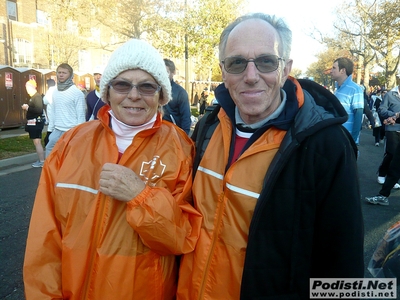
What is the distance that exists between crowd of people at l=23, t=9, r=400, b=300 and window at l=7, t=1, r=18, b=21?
104 feet

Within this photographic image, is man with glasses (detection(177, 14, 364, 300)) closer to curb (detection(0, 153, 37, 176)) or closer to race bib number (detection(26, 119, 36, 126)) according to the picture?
curb (detection(0, 153, 37, 176))

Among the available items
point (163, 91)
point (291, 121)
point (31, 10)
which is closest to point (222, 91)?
point (163, 91)

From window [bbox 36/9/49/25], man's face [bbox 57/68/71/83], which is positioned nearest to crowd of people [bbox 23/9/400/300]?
man's face [bbox 57/68/71/83]

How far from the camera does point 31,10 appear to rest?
29516 millimetres

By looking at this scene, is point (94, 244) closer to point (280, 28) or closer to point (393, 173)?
point (280, 28)

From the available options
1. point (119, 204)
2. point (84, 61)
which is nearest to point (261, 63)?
point (119, 204)

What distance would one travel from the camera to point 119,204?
1660 mm

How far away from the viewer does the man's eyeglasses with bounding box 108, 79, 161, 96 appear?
179 cm

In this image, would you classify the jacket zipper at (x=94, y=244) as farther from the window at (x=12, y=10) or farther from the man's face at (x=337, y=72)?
the window at (x=12, y=10)

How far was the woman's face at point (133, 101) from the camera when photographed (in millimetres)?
1786

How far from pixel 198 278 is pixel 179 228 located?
0.26 meters

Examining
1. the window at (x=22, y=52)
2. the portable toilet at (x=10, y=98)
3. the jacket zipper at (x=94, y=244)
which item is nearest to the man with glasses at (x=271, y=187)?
the jacket zipper at (x=94, y=244)

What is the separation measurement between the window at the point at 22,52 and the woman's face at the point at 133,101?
30.7 m

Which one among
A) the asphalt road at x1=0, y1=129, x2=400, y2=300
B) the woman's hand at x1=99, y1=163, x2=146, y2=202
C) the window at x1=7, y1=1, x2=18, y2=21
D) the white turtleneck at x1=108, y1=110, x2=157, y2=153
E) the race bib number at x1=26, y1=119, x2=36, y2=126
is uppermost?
the window at x1=7, y1=1, x2=18, y2=21
